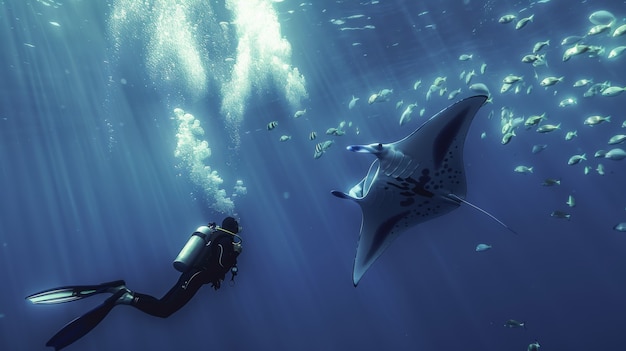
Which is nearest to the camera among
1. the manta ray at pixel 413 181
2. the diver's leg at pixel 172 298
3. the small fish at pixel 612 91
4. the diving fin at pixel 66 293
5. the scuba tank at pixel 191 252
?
the manta ray at pixel 413 181

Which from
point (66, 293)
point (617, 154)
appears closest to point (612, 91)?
point (617, 154)

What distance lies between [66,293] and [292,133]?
84.6 feet

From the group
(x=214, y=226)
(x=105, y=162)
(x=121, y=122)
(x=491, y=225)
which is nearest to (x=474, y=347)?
(x=491, y=225)

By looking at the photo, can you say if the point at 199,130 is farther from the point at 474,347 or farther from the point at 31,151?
the point at 474,347

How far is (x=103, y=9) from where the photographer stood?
1250 centimetres

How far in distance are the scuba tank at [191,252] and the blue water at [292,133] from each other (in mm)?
10334

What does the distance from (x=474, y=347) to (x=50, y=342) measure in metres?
32.1

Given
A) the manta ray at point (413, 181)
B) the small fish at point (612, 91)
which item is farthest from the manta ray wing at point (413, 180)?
the small fish at point (612, 91)

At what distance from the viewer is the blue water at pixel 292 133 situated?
1473 cm

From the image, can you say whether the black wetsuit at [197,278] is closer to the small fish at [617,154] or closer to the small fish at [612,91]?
the small fish at [617,154]

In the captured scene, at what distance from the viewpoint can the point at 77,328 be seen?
412cm

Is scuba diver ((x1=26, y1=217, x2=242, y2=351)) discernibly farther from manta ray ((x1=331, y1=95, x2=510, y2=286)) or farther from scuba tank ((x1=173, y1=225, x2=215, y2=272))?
manta ray ((x1=331, y1=95, x2=510, y2=286))

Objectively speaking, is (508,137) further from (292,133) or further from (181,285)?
(292,133)

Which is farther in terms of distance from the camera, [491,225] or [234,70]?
[491,225]
